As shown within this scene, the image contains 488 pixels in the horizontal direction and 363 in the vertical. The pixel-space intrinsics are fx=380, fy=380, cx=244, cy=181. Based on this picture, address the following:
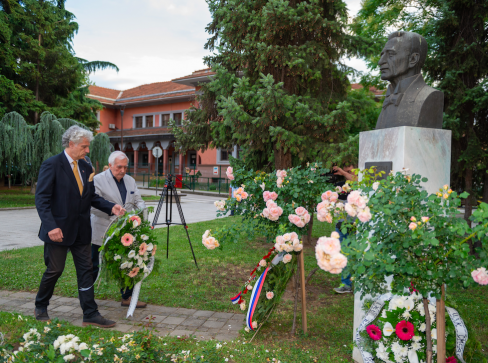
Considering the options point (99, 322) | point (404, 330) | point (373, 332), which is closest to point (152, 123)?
point (99, 322)

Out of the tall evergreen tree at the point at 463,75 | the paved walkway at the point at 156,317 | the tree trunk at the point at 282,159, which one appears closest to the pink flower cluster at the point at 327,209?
the paved walkway at the point at 156,317

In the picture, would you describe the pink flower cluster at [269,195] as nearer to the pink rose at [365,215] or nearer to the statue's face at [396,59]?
the pink rose at [365,215]

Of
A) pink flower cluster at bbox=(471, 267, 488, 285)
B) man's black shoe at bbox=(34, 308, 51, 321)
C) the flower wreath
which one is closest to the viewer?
pink flower cluster at bbox=(471, 267, 488, 285)

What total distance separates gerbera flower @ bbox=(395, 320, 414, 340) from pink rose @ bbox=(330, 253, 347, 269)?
1.13 metres

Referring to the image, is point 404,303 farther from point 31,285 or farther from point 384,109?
point 31,285

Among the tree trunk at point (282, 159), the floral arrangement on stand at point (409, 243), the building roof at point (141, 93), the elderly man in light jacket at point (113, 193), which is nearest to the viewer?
the floral arrangement on stand at point (409, 243)

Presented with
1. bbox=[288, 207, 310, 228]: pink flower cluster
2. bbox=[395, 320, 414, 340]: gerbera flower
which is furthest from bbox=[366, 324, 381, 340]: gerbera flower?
bbox=[288, 207, 310, 228]: pink flower cluster

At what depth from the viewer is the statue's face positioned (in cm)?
364

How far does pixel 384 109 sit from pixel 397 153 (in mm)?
822

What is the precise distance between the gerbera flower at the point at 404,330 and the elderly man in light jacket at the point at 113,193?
305cm

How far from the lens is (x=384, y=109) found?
3.91 m

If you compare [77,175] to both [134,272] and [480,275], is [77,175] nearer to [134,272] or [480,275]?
[134,272]

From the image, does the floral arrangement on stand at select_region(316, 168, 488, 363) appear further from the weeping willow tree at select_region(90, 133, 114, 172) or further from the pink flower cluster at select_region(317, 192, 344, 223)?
the weeping willow tree at select_region(90, 133, 114, 172)

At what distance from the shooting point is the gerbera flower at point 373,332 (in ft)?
9.66
